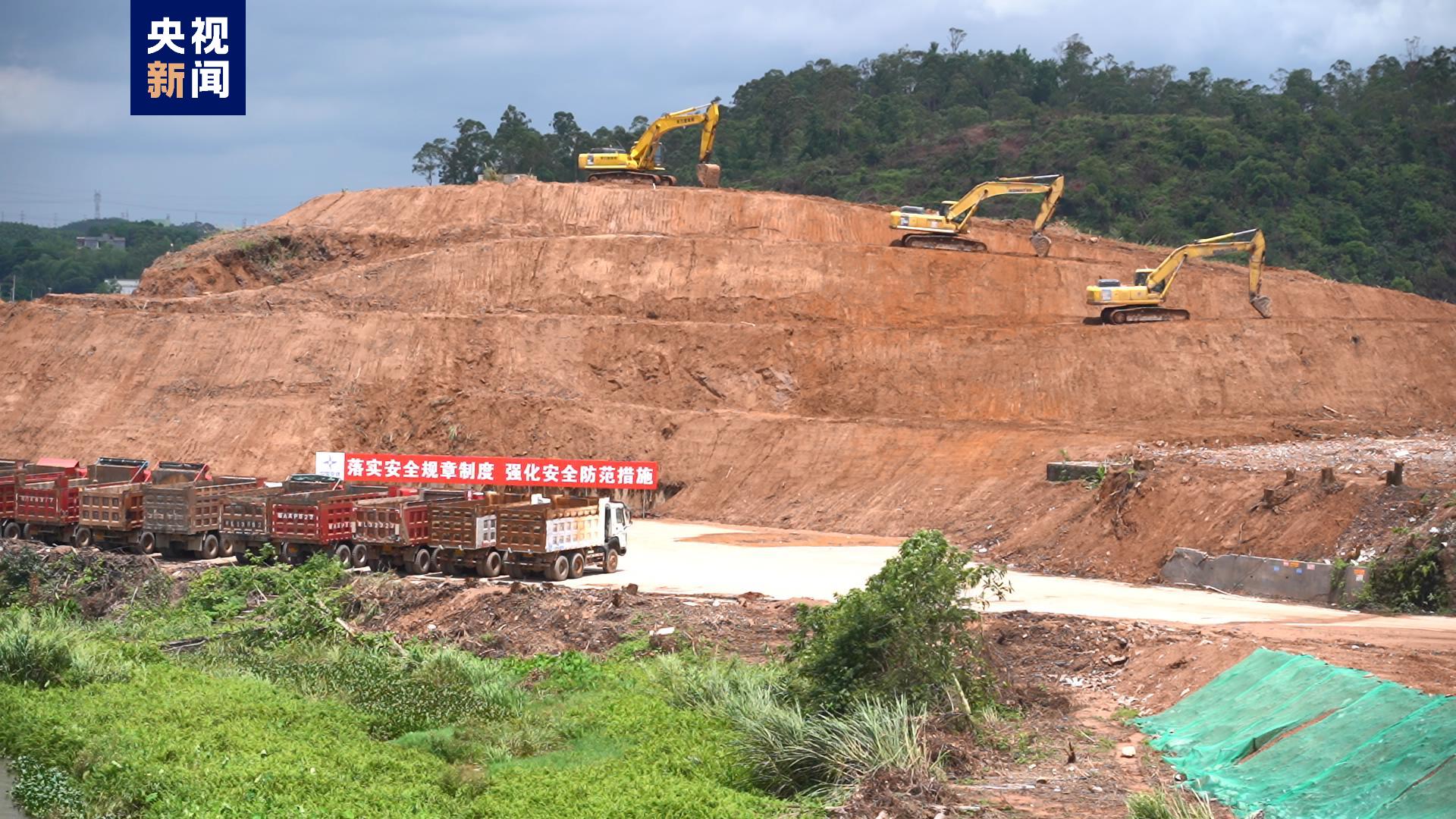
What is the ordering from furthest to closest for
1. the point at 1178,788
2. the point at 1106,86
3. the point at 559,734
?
the point at 1106,86, the point at 559,734, the point at 1178,788

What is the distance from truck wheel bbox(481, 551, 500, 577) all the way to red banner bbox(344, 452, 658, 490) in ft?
→ 34.8

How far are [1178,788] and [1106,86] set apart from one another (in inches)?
4114

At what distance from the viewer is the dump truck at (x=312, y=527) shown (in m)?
28.1

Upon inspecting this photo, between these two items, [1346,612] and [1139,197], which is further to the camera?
[1139,197]

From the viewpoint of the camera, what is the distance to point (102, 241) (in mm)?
155625

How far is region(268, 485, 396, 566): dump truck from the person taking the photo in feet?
92.2

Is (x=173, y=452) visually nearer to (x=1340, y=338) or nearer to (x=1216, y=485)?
(x=1216, y=485)

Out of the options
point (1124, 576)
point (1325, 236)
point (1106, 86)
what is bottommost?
point (1124, 576)

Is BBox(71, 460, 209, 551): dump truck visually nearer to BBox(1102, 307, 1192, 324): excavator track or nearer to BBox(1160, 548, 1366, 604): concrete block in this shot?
BBox(1160, 548, 1366, 604): concrete block

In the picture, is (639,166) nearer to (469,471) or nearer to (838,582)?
(469,471)

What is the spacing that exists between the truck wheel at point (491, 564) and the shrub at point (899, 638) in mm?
12275

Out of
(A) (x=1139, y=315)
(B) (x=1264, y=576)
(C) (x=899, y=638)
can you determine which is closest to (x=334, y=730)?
(C) (x=899, y=638)

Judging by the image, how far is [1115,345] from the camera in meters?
44.9

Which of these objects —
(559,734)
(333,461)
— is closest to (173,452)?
(333,461)
